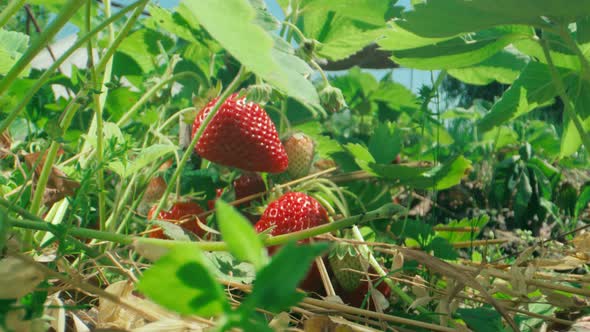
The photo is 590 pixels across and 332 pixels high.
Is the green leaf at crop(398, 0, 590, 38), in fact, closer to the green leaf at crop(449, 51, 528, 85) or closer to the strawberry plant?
the strawberry plant

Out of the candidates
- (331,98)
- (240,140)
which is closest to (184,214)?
(240,140)

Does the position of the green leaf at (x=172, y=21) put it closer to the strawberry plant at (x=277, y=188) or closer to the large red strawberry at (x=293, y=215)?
the strawberry plant at (x=277, y=188)

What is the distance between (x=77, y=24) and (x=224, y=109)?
0.49 metres

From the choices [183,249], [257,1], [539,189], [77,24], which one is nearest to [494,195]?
[539,189]

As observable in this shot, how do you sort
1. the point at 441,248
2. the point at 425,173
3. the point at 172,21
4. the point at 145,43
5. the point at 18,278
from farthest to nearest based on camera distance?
the point at 145,43 < the point at 172,21 < the point at 425,173 < the point at 441,248 < the point at 18,278

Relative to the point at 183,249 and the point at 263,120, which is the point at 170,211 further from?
the point at 183,249

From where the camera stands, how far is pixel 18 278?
28cm

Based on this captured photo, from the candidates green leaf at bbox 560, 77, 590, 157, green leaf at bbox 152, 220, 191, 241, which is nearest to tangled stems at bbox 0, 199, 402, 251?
green leaf at bbox 152, 220, 191, 241

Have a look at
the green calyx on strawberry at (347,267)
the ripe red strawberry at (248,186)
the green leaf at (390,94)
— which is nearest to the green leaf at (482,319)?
the green calyx on strawberry at (347,267)

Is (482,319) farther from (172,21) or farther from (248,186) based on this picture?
(172,21)

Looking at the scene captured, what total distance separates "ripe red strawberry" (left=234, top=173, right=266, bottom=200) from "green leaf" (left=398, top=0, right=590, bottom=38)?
0.34 metres

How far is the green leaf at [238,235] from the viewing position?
15cm

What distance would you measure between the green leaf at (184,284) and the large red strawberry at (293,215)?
0.39 metres

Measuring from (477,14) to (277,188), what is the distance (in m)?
0.33
